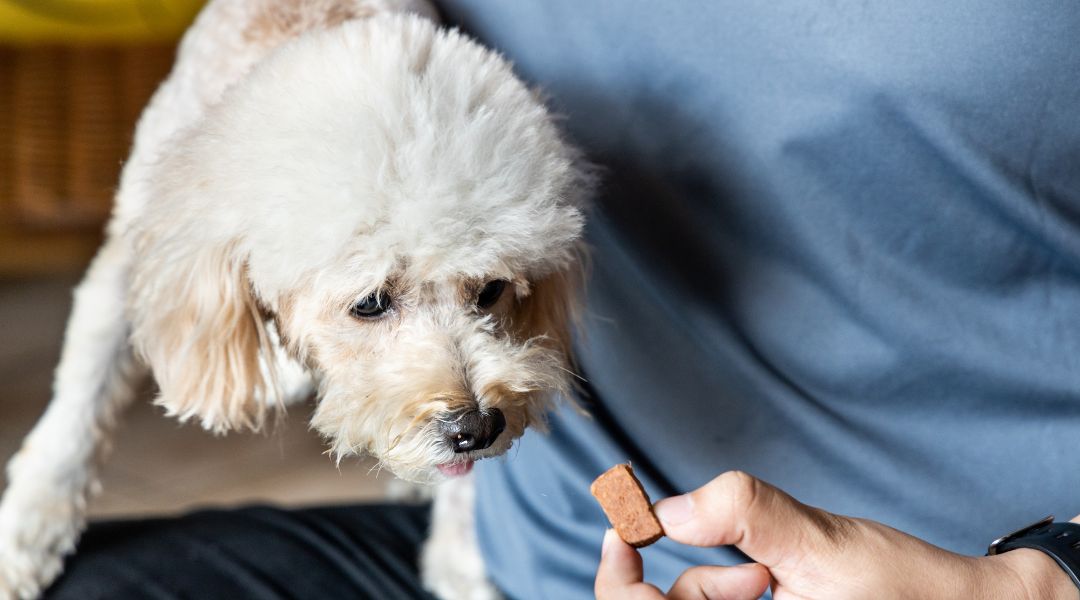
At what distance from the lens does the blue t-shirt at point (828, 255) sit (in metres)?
0.63

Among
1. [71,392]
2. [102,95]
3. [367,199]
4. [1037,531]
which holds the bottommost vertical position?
[71,392]

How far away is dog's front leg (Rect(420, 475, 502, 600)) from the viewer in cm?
88

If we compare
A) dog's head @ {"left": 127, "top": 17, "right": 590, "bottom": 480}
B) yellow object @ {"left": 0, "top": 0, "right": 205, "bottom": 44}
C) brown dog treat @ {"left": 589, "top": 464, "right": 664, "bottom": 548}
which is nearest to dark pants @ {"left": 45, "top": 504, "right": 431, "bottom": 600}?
dog's head @ {"left": 127, "top": 17, "right": 590, "bottom": 480}

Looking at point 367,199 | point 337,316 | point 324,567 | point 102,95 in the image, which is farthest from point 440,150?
point 102,95

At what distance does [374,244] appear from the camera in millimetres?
671

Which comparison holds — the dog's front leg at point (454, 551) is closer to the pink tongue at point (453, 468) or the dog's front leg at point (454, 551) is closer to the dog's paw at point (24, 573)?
the pink tongue at point (453, 468)

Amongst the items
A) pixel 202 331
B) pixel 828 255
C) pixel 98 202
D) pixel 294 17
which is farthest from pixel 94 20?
pixel 828 255

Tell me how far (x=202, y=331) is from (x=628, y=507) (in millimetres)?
394

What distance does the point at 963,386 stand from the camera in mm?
705

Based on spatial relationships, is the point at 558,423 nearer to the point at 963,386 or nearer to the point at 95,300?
the point at 963,386

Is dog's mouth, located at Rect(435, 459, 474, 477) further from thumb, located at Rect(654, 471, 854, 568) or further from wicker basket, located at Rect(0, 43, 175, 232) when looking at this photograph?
wicker basket, located at Rect(0, 43, 175, 232)

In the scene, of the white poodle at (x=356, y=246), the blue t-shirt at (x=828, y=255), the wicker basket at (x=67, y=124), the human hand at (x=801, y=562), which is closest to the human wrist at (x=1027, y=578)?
the human hand at (x=801, y=562)

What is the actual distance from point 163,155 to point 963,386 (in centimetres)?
65

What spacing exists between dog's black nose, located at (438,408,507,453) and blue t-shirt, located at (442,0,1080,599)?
0.41 feet
